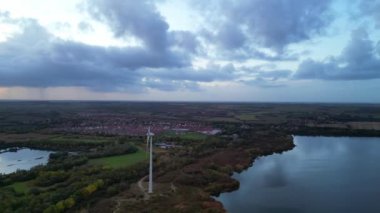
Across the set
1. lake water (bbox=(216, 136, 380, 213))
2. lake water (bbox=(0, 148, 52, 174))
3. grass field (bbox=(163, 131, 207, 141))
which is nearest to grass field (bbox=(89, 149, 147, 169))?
lake water (bbox=(0, 148, 52, 174))

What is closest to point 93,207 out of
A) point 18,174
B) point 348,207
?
point 18,174

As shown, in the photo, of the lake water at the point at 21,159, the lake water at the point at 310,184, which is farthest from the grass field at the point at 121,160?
the lake water at the point at 310,184

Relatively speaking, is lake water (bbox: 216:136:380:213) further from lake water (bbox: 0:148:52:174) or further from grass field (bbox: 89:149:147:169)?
lake water (bbox: 0:148:52:174)

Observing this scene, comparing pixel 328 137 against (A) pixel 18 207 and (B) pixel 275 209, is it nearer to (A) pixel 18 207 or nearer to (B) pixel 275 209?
(B) pixel 275 209

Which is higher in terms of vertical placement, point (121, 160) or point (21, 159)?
point (121, 160)

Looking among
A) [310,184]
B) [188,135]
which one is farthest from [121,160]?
[188,135]

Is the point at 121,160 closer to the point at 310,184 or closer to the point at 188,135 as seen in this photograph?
the point at 310,184
